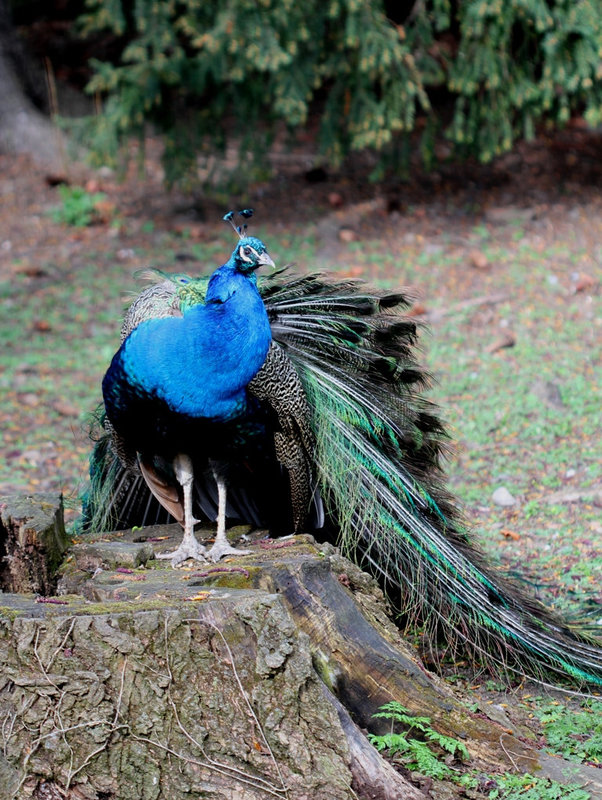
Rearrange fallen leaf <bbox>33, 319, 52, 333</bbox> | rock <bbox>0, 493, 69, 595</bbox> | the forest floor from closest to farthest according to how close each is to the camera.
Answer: rock <bbox>0, 493, 69, 595</bbox>, the forest floor, fallen leaf <bbox>33, 319, 52, 333</bbox>

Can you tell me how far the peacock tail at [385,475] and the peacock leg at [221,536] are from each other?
35 cm

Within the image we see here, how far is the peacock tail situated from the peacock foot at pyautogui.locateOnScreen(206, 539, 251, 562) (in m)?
0.43

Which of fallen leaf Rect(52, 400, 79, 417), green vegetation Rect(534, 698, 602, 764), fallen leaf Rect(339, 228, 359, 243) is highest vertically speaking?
fallen leaf Rect(339, 228, 359, 243)

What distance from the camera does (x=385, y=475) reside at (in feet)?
13.8

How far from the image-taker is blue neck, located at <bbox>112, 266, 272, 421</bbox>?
3.75m

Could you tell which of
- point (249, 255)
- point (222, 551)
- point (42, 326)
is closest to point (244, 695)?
point (222, 551)

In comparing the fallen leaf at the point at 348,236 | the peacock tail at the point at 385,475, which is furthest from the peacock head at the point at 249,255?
the fallen leaf at the point at 348,236

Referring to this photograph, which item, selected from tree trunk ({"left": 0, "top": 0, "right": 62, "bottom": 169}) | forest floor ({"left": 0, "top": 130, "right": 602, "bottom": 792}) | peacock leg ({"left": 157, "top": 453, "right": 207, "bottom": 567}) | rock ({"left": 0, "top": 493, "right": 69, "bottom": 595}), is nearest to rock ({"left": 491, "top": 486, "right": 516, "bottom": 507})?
forest floor ({"left": 0, "top": 130, "right": 602, "bottom": 792})

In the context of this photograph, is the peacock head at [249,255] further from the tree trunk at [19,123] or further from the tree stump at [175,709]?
the tree trunk at [19,123]

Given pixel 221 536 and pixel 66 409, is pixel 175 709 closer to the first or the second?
pixel 221 536

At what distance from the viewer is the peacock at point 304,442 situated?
3803 mm

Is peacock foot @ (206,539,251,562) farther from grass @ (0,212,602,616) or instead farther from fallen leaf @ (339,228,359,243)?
fallen leaf @ (339,228,359,243)

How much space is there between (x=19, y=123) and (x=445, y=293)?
572 cm

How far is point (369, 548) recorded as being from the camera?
164 inches
